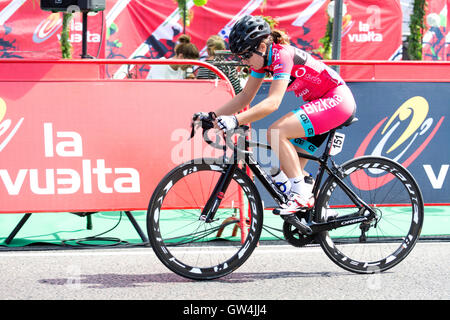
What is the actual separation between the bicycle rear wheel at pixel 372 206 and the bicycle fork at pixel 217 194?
72 cm

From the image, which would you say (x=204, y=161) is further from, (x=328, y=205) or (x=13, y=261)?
(x=13, y=261)

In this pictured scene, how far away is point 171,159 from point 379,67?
2.40 metres

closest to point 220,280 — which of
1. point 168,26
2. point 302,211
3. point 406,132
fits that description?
point 302,211

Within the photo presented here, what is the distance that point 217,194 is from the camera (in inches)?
187

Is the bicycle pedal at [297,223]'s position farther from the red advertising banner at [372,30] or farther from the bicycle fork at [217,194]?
the red advertising banner at [372,30]

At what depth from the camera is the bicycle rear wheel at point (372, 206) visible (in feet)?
16.2

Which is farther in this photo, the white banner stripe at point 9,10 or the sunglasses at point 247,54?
the white banner stripe at point 9,10

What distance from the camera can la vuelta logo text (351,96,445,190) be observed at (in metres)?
6.54

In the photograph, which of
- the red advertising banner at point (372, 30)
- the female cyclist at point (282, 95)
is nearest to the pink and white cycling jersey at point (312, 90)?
the female cyclist at point (282, 95)

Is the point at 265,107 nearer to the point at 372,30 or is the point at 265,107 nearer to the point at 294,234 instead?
the point at 294,234

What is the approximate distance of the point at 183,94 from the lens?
6.14 metres

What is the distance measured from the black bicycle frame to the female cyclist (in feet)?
0.37

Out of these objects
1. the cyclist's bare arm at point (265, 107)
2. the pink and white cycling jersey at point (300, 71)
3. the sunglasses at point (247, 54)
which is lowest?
the cyclist's bare arm at point (265, 107)

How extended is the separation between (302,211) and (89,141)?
2.23 m
